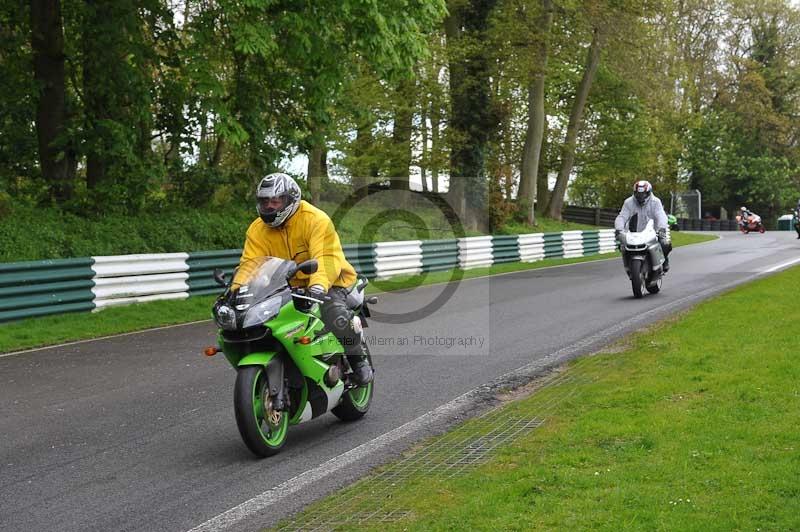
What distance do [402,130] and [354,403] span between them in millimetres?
28750

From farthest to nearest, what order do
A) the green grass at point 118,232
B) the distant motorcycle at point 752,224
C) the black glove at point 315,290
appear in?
1. the distant motorcycle at point 752,224
2. the green grass at point 118,232
3. the black glove at point 315,290

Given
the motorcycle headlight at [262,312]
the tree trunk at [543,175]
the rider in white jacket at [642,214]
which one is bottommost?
the motorcycle headlight at [262,312]

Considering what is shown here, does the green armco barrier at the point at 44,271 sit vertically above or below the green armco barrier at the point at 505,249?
above

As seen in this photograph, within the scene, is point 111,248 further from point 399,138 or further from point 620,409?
point 399,138

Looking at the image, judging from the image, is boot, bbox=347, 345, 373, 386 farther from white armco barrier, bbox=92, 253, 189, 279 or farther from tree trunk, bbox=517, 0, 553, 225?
tree trunk, bbox=517, 0, 553, 225

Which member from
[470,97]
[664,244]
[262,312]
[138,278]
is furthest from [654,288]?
[470,97]

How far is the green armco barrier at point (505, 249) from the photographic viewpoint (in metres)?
28.1

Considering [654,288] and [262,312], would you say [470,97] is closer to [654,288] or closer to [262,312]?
[654,288]

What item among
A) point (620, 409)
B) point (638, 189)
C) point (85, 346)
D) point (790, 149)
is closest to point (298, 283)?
point (620, 409)

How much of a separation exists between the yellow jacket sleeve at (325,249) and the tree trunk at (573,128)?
111 feet

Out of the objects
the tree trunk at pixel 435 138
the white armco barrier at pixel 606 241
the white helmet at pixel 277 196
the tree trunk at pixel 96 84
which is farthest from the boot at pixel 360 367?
the white armco barrier at pixel 606 241

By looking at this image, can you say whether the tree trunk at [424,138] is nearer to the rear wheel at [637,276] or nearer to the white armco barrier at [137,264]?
the rear wheel at [637,276]

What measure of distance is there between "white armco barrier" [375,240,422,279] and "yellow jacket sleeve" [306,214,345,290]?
15.1 metres

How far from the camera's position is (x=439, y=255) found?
25.2 metres
